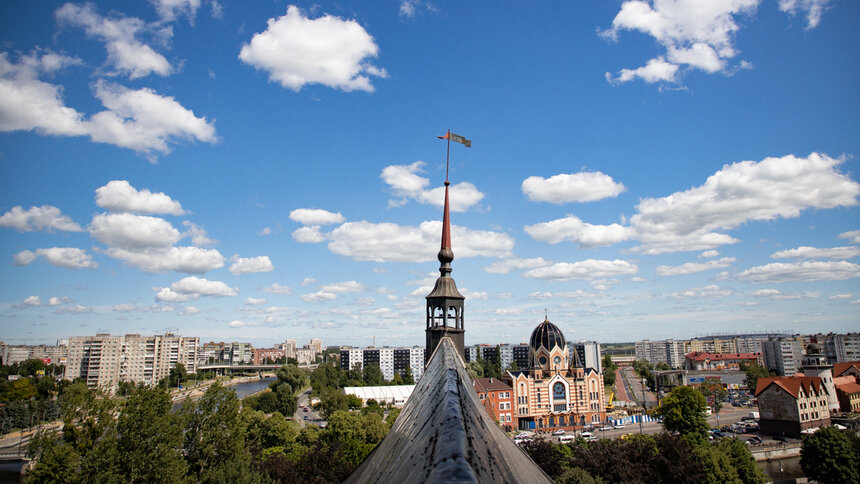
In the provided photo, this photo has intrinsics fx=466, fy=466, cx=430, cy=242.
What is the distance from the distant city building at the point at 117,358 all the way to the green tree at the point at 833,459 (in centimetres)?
13351

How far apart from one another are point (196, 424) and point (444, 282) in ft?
48.6

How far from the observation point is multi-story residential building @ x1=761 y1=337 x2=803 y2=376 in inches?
5089

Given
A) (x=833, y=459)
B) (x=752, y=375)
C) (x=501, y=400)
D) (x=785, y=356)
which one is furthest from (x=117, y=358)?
(x=785, y=356)

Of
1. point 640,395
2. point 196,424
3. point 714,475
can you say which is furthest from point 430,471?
point 640,395

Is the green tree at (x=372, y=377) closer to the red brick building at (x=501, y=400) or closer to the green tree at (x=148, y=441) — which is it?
the red brick building at (x=501, y=400)

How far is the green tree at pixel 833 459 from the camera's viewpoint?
34.8 metres

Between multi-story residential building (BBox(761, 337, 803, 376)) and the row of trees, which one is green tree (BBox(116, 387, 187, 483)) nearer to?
the row of trees

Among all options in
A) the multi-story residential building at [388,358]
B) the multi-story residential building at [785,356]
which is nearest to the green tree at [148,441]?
the multi-story residential building at [388,358]

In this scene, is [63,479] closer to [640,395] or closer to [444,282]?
[444,282]

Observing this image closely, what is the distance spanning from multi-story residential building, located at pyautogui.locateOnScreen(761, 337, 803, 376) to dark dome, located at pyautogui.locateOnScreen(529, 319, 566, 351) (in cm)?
9716

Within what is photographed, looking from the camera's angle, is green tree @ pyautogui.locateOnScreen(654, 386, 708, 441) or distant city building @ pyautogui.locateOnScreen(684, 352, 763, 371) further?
distant city building @ pyautogui.locateOnScreen(684, 352, 763, 371)

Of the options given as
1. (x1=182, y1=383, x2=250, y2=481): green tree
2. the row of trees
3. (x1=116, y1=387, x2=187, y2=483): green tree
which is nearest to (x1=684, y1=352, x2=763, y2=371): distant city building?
the row of trees

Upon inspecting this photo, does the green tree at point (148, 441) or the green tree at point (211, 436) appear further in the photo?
the green tree at point (211, 436)

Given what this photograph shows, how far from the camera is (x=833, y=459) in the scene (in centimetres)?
3503
